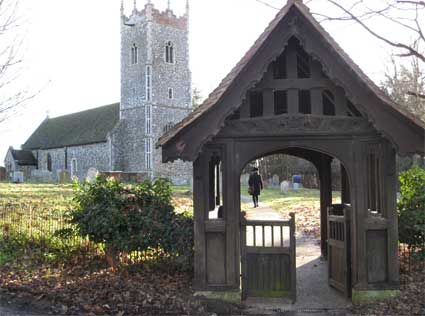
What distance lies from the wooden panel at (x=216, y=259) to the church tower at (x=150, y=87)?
41673mm

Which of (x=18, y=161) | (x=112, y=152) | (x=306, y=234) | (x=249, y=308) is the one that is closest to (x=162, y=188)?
(x=249, y=308)

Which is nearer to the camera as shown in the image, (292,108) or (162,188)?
(292,108)

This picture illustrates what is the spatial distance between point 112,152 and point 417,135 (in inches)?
1803

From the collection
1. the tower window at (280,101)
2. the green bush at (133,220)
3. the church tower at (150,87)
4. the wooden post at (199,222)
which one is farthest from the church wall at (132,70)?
the wooden post at (199,222)

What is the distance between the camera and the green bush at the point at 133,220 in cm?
858

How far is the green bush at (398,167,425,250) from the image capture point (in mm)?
8578

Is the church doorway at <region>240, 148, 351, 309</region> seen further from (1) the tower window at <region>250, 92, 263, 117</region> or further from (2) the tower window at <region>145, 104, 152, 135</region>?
(2) the tower window at <region>145, 104, 152, 135</region>

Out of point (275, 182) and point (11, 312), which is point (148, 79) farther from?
point (11, 312)

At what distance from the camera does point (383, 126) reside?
7195 mm

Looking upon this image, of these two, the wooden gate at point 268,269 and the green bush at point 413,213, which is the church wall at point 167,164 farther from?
the wooden gate at point 268,269

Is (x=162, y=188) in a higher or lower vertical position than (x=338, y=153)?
lower

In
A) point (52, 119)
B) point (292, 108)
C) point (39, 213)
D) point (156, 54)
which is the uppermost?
point (156, 54)

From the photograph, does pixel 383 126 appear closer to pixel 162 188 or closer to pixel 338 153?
pixel 338 153

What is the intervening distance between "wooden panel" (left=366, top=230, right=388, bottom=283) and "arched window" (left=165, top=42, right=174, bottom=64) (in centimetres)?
4554
